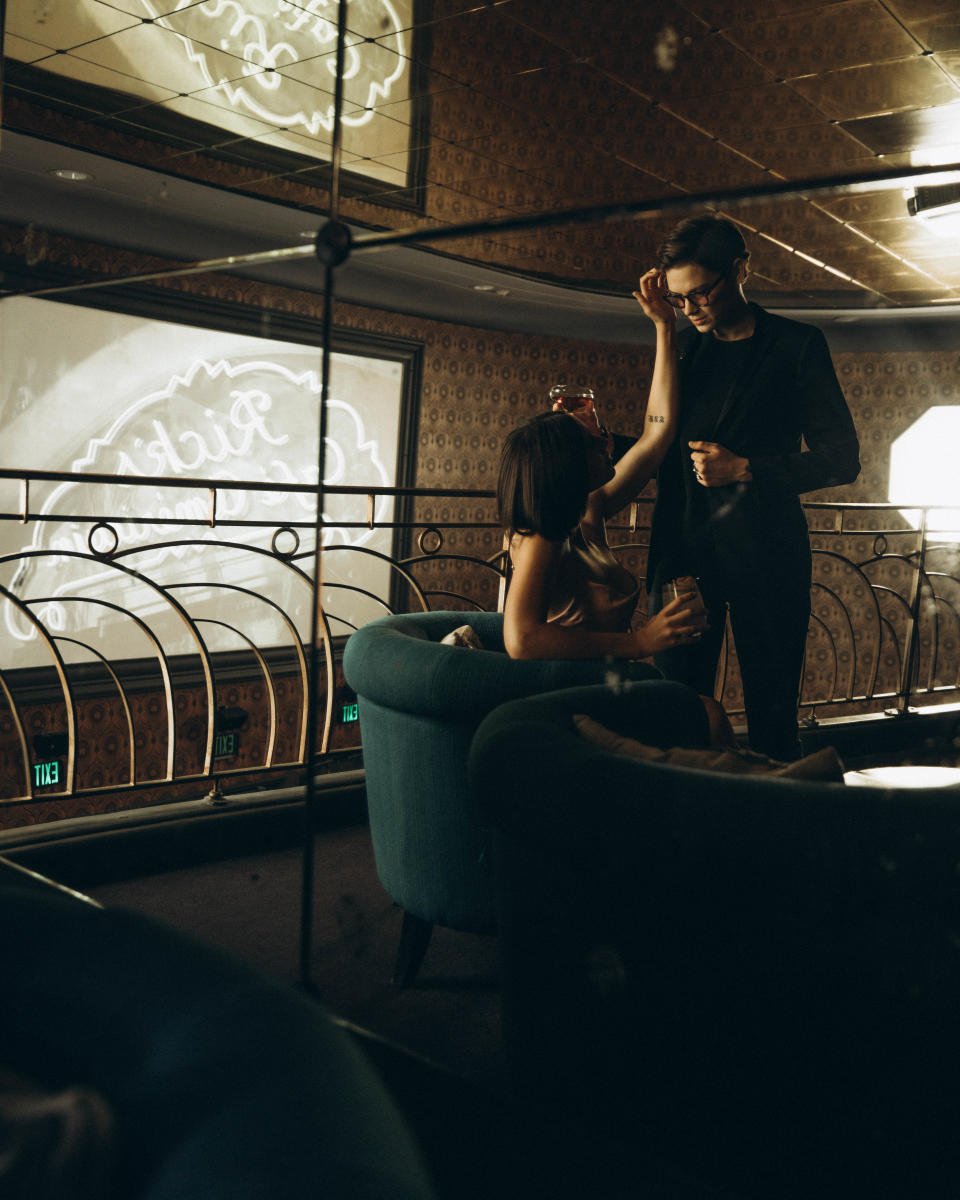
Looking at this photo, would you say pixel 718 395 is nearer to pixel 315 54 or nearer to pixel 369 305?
pixel 315 54

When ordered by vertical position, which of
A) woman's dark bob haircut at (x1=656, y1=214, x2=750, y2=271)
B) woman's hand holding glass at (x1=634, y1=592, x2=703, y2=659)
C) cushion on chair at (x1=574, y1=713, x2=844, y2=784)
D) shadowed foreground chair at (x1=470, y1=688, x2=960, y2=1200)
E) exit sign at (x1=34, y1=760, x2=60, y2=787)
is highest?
woman's dark bob haircut at (x1=656, y1=214, x2=750, y2=271)

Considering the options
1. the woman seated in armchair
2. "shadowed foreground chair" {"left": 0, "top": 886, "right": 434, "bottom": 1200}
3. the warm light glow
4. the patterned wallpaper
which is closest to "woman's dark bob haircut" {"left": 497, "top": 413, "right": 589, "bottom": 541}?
the woman seated in armchair

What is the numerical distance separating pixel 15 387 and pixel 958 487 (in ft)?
20.8

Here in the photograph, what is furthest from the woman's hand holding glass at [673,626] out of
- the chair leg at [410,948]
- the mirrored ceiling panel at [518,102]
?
the mirrored ceiling panel at [518,102]

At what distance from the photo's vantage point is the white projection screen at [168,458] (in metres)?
5.13

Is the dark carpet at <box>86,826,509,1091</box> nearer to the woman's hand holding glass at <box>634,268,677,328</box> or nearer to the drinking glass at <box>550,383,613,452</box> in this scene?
the drinking glass at <box>550,383,613,452</box>

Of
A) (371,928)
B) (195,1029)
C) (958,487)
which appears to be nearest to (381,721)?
(371,928)

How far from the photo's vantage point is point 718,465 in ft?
6.16

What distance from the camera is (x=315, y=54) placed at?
192 inches

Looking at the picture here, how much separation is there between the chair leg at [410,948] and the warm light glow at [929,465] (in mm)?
6596

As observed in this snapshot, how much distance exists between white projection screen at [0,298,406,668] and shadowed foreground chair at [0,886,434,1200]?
3998mm

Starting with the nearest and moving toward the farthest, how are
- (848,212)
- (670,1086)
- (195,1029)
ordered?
1. (195,1029)
2. (670,1086)
3. (848,212)

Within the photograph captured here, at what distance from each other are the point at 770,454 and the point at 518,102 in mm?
4024

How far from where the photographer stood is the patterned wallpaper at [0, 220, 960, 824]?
6.71m
